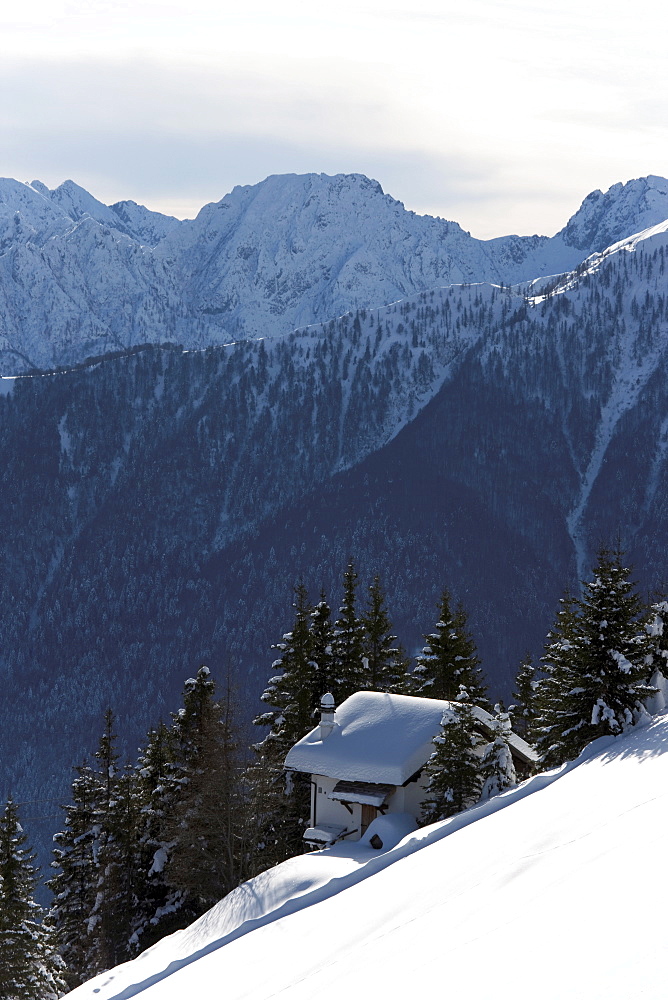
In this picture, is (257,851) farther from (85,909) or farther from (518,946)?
(518,946)

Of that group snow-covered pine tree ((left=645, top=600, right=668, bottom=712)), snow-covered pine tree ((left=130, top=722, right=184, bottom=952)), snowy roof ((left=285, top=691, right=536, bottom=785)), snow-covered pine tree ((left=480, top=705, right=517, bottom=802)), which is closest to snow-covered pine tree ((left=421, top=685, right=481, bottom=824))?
snow-covered pine tree ((left=480, top=705, right=517, bottom=802))

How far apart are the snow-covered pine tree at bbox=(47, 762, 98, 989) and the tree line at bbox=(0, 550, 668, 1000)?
0.08 m

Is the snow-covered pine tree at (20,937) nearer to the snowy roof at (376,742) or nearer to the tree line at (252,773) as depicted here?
Answer: the tree line at (252,773)

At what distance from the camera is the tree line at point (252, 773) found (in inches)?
1267

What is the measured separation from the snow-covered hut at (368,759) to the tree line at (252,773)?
3.99 feet

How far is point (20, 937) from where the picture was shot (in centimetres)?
3500

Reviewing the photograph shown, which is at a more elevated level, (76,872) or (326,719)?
(326,719)

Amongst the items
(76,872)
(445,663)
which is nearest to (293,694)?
(445,663)

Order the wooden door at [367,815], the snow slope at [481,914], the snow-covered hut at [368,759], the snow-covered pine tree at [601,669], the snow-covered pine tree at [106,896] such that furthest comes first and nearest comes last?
the snow-covered pine tree at [106,896] < the wooden door at [367,815] < the snow-covered hut at [368,759] < the snow-covered pine tree at [601,669] < the snow slope at [481,914]

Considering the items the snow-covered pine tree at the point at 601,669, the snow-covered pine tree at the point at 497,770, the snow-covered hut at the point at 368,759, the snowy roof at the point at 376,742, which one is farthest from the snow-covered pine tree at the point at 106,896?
the snow-covered pine tree at the point at 601,669

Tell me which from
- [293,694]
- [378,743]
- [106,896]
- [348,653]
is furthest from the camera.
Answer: [348,653]

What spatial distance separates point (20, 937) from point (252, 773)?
9283 mm

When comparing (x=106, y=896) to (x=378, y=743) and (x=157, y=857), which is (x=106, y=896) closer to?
(x=157, y=857)

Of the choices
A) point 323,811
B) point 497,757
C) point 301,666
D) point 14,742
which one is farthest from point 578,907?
point 14,742
